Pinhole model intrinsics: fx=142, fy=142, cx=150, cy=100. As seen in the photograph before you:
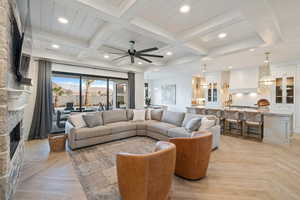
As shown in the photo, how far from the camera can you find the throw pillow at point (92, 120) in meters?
4.06

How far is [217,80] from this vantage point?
7340mm

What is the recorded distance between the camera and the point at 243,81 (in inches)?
256

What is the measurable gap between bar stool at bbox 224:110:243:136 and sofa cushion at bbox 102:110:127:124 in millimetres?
3615

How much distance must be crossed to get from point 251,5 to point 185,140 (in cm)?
221

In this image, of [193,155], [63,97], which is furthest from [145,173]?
[63,97]

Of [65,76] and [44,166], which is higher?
[65,76]

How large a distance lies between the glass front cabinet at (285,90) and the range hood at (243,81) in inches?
28.2

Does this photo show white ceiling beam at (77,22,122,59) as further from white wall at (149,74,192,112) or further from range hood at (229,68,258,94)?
range hood at (229,68,258,94)

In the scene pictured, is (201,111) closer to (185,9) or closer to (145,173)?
(185,9)

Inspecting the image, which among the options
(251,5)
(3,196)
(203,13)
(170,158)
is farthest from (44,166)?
(251,5)

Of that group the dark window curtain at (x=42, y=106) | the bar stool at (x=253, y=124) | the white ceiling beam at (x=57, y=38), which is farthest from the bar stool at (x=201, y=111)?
the dark window curtain at (x=42, y=106)

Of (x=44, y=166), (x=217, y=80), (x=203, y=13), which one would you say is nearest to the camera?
(x=203, y=13)

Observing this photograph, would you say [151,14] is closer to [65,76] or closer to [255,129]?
[65,76]

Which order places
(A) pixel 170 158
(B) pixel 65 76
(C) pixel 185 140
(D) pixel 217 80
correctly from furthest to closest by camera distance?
(D) pixel 217 80 → (B) pixel 65 76 → (C) pixel 185 140 → (A) pixel 170 158
